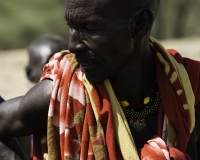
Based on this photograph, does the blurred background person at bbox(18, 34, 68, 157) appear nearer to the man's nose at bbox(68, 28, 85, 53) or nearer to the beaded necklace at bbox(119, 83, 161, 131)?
the beaded necklace at bbox(119, 83, 161, 131)

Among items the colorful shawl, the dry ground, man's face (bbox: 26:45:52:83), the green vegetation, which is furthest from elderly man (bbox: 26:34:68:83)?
the green vegetation

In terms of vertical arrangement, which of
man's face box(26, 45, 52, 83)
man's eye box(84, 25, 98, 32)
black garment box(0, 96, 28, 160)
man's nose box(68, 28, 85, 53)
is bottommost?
man's face box(26, 45, 52, 83)

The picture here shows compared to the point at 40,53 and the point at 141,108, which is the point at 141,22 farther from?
the point at 40,53

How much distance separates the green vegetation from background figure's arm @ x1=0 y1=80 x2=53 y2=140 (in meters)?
13.4

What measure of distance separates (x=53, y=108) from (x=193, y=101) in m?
0.80

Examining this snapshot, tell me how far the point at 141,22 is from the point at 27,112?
780mm

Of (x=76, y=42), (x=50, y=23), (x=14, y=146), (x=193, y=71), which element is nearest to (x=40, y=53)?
(x=14, y=146)

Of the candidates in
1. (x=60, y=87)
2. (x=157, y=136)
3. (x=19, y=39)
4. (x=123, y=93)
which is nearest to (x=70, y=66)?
(x=60, y=87)

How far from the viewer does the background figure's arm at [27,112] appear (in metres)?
3.34

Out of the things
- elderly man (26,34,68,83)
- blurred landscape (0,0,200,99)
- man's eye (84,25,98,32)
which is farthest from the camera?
blurred landscape (0,0,200,99)

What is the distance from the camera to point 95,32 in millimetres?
3162

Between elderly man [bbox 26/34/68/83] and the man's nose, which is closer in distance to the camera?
the man's nose

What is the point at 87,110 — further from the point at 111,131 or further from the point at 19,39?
the point at 19,39

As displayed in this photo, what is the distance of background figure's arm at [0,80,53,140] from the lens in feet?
11.0
